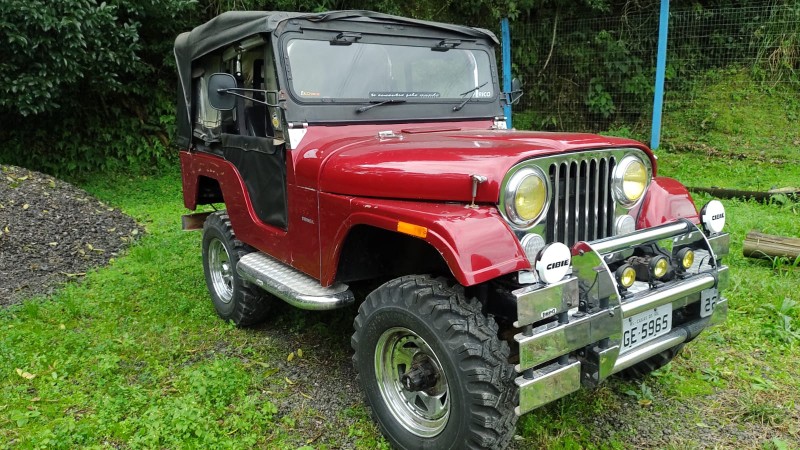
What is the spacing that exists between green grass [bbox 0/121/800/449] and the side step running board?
58cm

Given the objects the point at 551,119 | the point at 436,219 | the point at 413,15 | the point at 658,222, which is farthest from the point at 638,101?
the point at 436,219

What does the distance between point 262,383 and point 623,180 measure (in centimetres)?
239

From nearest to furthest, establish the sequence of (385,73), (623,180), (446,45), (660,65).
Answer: (623,180), (385,73), (446,45), (660,65)

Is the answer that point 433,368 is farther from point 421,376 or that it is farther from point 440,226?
point 440,226

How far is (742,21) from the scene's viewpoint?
10008mm

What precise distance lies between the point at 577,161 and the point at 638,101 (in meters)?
8.77

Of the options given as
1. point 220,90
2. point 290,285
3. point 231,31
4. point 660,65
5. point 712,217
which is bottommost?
point 290,285

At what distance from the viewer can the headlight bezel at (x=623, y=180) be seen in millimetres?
3014

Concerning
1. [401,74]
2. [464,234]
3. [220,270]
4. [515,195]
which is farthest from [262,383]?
[401,74]

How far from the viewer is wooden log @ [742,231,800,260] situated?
5039 mm

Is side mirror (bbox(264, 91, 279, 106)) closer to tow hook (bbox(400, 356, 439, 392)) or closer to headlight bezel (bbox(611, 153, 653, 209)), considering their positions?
tow hook (bbox(400, 356, 439, 392))

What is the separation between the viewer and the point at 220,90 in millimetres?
3488

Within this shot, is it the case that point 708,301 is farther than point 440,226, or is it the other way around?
point 708,301

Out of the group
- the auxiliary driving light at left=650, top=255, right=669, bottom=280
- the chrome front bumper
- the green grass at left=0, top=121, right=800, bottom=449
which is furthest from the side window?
the auxiliary driving light at left=650, top=255, right=669, bottom=280
